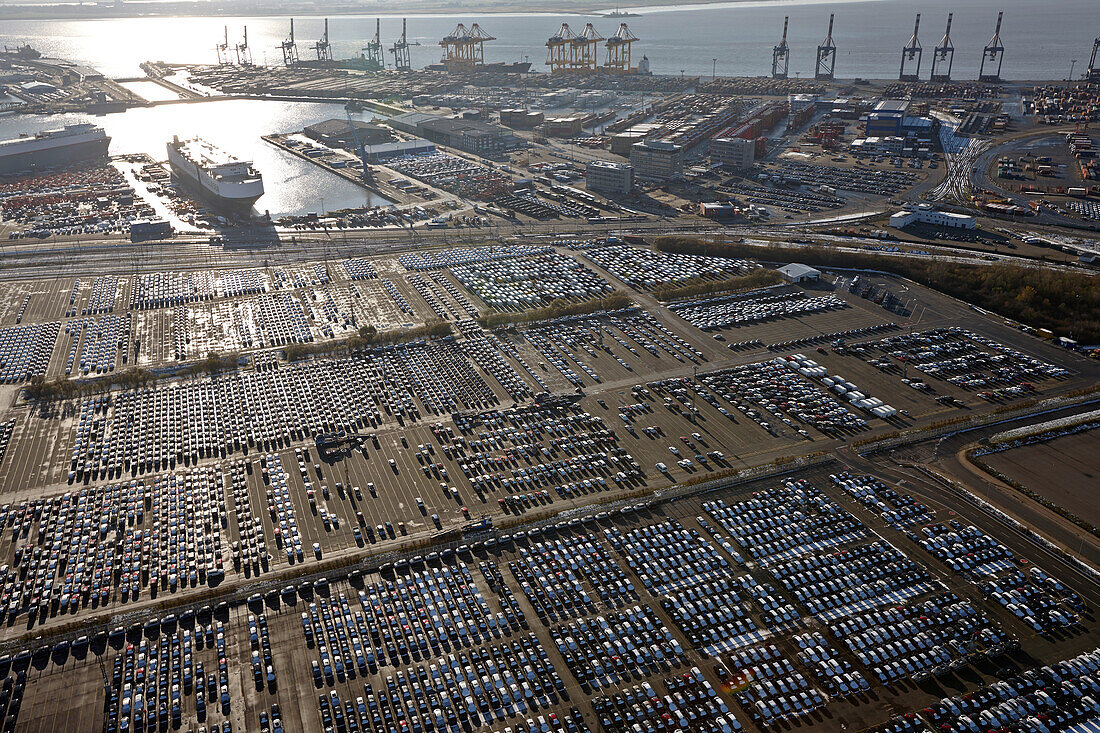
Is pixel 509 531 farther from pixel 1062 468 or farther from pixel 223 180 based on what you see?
pixel 223 180

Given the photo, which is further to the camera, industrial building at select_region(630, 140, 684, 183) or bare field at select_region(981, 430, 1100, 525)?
industrial building at select_region(630, 140, 684, 183)

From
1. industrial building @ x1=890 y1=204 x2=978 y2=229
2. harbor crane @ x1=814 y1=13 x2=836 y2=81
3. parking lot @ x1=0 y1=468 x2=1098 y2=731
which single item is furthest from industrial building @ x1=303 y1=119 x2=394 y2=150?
harbor crane @ x1=814 y1=13 x2=836 y2=81

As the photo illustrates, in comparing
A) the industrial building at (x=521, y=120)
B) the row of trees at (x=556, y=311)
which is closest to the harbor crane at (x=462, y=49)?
the industrial building at (x=521, y=120)

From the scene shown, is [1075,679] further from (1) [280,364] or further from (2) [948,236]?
(2) [948,236]

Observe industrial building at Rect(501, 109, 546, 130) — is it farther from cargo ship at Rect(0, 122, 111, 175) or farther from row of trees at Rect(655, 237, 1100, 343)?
row of trees at Rect(655, 237, 1100, 343)

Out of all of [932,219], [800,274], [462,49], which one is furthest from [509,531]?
[462,49]

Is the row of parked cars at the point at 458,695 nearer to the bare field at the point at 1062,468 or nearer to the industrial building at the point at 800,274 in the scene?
the bare field at the point at 1062,468

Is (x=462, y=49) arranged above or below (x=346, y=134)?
above
